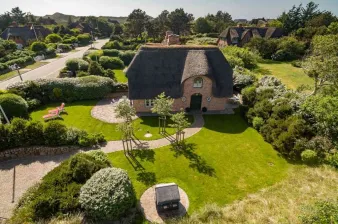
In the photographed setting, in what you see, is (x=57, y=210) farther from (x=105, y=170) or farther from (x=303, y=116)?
(x=303, y=116)

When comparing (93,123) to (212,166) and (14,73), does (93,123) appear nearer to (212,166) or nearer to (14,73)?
(212,166)

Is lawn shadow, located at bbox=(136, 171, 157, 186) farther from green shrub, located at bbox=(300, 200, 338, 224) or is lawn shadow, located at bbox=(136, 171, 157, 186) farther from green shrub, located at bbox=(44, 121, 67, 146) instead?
green shrub, located at bbox=(300, 200, 338, 224)

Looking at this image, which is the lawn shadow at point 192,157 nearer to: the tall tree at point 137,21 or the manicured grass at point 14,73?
the manicured grass at point 14,73

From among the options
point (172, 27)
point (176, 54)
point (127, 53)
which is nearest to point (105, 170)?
point (176, 54)

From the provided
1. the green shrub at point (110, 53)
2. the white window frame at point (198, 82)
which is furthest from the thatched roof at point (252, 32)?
the white window frame at point (198, 82)

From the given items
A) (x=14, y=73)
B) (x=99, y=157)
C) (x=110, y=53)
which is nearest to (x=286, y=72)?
(x=110, y=53)
